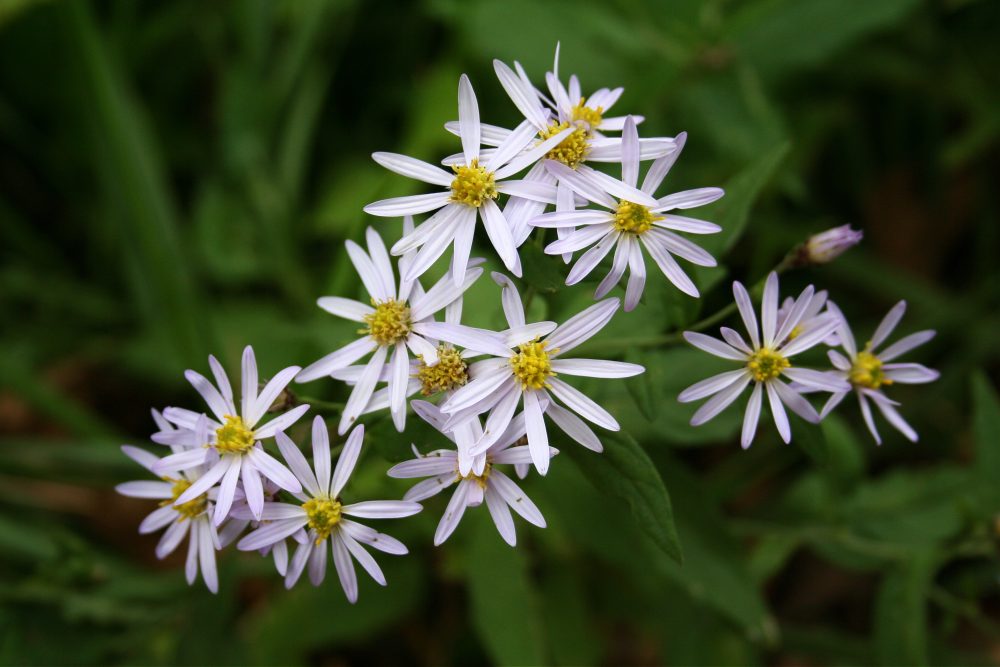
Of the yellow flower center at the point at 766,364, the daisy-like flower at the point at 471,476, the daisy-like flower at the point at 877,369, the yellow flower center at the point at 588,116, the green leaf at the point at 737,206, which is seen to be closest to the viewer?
the daisy-like flower at the point at 471,476

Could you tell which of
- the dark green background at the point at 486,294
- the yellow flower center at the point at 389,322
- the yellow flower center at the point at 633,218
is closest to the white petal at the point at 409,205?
the yellow flower center at the point at 389,322

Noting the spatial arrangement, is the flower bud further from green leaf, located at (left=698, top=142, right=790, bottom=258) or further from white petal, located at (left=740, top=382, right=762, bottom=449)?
white petal, located at (left=740, top=382, right=762, bottom=449)

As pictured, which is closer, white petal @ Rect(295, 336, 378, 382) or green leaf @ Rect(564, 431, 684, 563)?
green leaf @ Rect(564, 431, 684, 563)

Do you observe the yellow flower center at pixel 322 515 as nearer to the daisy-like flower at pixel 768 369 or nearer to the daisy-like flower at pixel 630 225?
the daisy-like flower at pixel 630 225

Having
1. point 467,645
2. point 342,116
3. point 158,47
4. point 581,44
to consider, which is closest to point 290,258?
point 342,116

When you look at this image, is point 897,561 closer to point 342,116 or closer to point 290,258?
point 290,258

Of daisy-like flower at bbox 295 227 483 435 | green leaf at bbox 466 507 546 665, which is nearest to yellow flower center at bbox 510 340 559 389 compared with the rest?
daisy-like flower at bbox 295 227 483 435
